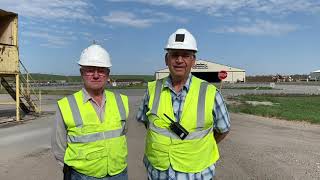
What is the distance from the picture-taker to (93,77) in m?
3.97

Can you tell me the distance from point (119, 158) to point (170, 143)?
557 mm

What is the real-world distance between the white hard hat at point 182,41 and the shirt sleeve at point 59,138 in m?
1.09

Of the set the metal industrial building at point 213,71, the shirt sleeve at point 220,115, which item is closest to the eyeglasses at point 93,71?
Answer: the shirt sleeve at point 220,115

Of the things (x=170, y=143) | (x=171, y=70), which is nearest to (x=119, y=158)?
(x=170, y=143)

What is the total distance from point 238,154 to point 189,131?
7671 mm

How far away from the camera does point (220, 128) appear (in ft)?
12.9

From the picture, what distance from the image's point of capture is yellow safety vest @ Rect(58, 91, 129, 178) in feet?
12.8

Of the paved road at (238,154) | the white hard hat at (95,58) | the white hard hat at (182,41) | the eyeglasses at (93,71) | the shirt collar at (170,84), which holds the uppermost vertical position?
the white hard hat at (182,41)

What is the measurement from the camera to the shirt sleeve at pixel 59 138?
3.95 metres

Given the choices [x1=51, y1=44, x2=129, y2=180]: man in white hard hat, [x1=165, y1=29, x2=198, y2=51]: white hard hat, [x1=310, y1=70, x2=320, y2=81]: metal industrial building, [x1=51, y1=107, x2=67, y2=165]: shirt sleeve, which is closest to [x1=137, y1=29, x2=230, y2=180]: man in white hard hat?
[x1=165, y1=29, x2=198, y2=51]: white hard hat

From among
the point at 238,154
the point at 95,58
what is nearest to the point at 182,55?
the point at 95,58

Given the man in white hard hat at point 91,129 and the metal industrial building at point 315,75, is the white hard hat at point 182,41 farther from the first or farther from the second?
the metal industrial building at point 315,75

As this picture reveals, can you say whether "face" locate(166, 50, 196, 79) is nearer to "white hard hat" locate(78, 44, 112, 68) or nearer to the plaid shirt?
the plaid shirt

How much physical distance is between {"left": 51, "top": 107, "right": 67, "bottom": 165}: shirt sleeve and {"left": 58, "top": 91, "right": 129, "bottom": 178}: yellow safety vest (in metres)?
0.04
